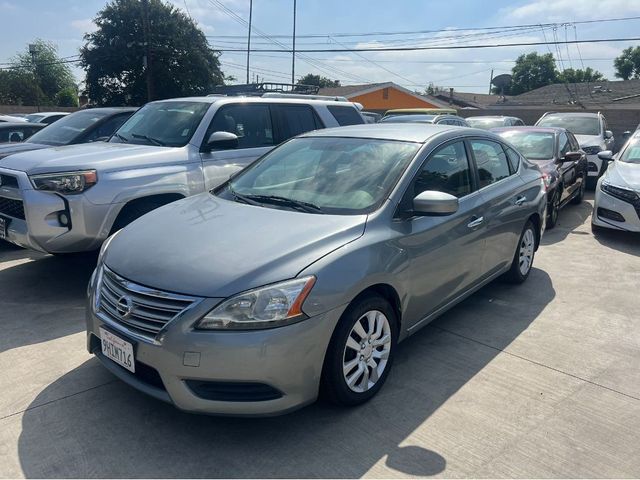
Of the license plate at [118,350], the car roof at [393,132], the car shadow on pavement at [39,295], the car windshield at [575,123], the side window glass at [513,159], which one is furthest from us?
the car windshield at [575,123]

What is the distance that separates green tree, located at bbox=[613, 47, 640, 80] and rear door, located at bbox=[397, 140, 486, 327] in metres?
78.6

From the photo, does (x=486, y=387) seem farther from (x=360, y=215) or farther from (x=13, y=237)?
(x=13, y=237)

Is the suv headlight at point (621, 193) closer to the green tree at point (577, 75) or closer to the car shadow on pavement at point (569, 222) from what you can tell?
the car shadow on pavement at point (569, 222)

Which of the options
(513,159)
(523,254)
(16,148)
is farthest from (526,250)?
(16,148)

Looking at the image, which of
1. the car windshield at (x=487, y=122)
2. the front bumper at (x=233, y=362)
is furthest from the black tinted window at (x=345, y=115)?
the car windshield at (x=487, y=122)

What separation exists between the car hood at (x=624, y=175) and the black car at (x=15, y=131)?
9878 millimetres

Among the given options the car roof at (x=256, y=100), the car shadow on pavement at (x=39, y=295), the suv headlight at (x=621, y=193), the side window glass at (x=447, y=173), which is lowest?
the car shadow on pavement at (x=39, y=295)

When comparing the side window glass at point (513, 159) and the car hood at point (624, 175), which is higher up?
the side window glass at point (513, 159)

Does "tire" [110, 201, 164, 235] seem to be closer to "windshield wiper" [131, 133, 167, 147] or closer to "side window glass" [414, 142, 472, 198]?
"windshield wiper" [131, 133, 167, 147]

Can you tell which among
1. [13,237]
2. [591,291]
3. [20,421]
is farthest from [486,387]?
[13,237]

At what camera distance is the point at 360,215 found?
128 inches

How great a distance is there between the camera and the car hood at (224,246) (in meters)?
2.69

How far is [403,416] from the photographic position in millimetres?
3053

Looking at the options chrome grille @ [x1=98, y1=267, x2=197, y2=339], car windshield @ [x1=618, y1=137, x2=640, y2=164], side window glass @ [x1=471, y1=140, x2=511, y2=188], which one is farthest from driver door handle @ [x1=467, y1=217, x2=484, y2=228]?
car windshield @ [x1=618, y1=137, x2=640, y2=164]
